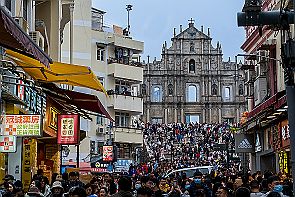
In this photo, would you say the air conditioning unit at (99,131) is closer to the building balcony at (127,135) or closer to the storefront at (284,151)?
the building balcony at (127,135)

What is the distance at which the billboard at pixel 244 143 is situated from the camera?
3666 centimetres

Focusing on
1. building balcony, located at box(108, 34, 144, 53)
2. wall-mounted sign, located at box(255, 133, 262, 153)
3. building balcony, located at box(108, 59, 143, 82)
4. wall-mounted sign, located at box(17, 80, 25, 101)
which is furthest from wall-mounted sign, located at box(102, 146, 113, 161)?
wall-mounted sign, located at box(17, 80, 25, 101)

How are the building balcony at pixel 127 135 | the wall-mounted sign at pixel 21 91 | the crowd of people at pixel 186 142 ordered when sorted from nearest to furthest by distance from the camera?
the wall-mounted sign at pixel 21 91
the building balcony at pixel 127 135
the crowd of people at pixel 186 142

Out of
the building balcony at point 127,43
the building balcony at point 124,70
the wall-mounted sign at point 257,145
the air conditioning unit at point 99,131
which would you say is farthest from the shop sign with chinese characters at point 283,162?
the building balcony at point 127,43

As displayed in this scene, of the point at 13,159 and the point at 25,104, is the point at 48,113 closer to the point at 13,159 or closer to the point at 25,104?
the point at 13,159

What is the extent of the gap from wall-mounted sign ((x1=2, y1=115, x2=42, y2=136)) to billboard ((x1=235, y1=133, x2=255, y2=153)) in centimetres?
2172

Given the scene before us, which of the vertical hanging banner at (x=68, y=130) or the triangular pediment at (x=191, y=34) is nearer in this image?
the vertical hanging banner at (x=68, y=130)

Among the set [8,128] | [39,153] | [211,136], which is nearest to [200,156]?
[211,136]

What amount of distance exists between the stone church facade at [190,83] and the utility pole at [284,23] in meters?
82.0

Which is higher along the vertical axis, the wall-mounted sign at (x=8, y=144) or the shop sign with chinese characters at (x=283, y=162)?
the wall-mounted sign at (x=8, y=144)

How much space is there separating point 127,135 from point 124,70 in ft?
15.4

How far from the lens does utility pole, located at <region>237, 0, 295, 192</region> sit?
6.82m

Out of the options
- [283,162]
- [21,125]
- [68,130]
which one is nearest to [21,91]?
[21,125]

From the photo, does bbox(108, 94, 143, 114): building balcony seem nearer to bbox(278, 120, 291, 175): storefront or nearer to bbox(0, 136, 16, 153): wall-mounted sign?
bbox(278, 120, 291, 175): storefront
